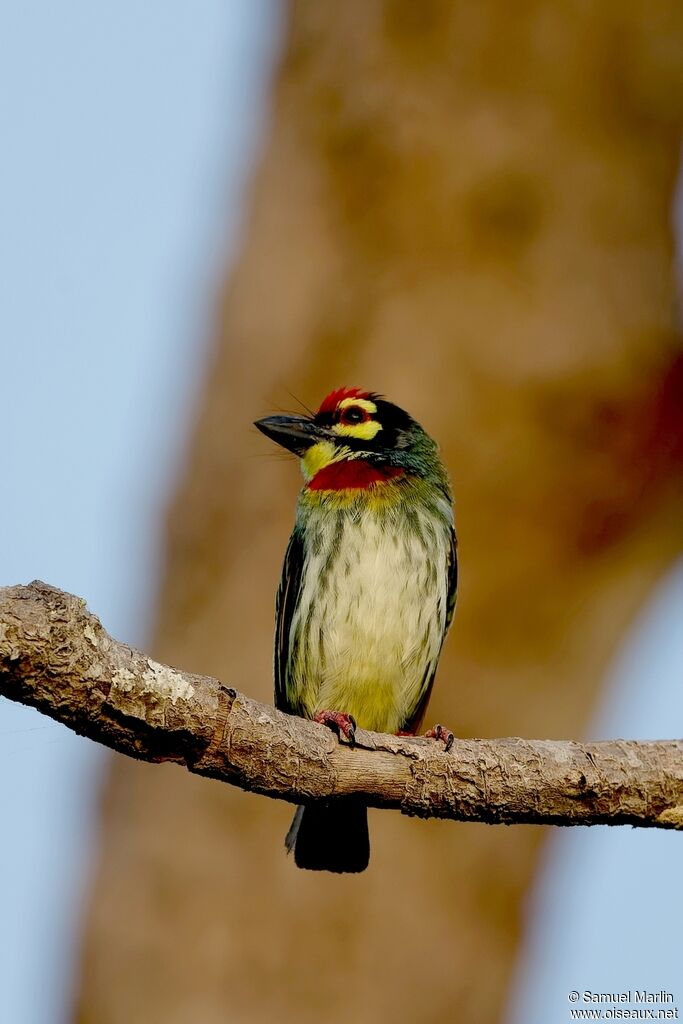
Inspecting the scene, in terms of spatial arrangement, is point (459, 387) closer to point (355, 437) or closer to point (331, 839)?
point (355, 437)

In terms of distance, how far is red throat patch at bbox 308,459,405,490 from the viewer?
17.4 ft

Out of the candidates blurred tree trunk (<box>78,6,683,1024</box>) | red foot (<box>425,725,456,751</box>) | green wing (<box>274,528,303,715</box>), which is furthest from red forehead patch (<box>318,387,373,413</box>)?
red foot (<box>425,725,456,751</box>)

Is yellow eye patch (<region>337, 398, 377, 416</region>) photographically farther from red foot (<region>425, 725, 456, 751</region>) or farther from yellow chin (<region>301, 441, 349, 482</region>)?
red foot (<region>425, 725, 456, 751</region>)

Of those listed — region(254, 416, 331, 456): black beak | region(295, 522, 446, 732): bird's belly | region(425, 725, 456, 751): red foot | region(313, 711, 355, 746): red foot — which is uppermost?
region(254, 416, 331, 456): black beak

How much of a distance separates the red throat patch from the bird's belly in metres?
0.24

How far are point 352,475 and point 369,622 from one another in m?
0.65

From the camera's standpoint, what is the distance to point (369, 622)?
4.98 metres

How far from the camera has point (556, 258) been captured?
19.3 feet

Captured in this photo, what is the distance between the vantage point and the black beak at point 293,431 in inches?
219

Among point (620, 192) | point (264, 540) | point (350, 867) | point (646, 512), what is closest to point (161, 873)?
point (350, 867)

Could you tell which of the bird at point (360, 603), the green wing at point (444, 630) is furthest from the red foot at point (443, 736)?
the green wing at point (444, 630)

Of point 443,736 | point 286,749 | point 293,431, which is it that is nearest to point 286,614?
point 293,431

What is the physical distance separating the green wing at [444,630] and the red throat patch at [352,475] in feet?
1.18

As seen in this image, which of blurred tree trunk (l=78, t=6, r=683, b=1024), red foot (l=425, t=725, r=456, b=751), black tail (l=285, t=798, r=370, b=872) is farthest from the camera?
blurred tree trunk (l=78, t=6, r=683, b=1024)
